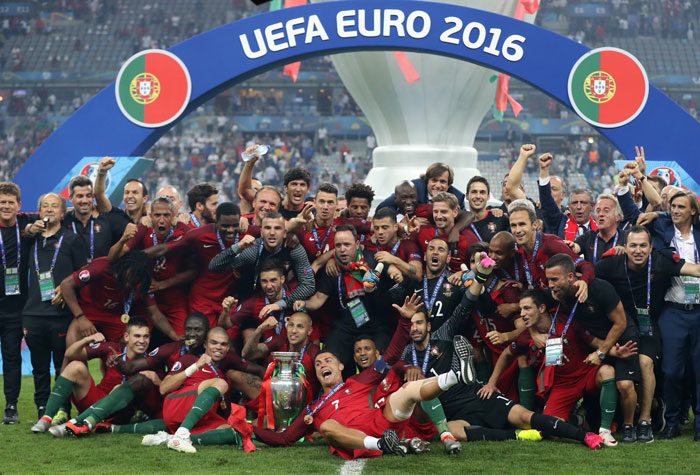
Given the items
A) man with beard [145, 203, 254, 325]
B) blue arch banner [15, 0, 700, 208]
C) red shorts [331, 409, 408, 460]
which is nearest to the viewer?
red shorts [331, 409, 408, 460]

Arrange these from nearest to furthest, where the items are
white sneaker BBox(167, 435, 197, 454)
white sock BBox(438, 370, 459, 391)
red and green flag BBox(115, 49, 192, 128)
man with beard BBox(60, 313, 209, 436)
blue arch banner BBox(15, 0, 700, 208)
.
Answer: white sock BBox(438, 370, 459, 391)
white sneaker BBox(167, 435, 197, 454)
man with beard BBox(60, 313, 209, 436)
blue arch banner BBox(15, 0, 700, 208)
red and green flag BBox(115, 49, 192, 128)

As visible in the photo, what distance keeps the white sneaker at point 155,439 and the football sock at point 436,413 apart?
1.53m

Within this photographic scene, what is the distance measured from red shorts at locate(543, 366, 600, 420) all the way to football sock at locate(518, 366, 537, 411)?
0.13 m

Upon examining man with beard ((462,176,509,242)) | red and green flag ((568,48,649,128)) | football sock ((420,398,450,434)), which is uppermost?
red and green flag ((568,48,649,128))

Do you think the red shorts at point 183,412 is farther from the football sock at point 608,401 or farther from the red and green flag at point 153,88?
the red and green flag at point 153,88

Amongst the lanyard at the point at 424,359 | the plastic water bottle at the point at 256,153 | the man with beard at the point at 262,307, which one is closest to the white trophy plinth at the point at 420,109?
the plastic water bottle at the point at 256,153

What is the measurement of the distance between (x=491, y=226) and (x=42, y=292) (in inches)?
114

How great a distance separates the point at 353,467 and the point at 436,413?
57cm

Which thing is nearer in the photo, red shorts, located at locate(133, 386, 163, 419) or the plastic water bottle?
red shorts, located at locate(133, 386, 163, 419)

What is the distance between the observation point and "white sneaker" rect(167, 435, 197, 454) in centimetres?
605

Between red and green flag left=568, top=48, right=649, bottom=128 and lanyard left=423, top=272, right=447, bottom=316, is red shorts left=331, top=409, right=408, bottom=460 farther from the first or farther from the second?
red and green flag left=568, top=48, right=649, bottom=128

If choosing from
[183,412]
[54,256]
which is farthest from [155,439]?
[54,256]

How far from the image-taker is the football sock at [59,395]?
6742mm

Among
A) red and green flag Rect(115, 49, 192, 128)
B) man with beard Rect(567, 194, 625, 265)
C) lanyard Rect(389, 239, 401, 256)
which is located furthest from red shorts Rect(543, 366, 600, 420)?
red and green flag Rect(115, 49, 192, 128)
